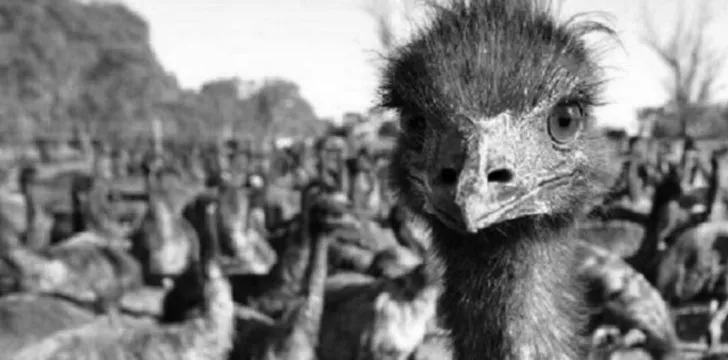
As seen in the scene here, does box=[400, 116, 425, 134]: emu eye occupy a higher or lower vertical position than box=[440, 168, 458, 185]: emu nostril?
higher

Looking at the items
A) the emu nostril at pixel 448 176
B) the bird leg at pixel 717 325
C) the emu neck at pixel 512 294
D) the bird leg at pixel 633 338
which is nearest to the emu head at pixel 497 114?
the emu nostril at pixel 448 176

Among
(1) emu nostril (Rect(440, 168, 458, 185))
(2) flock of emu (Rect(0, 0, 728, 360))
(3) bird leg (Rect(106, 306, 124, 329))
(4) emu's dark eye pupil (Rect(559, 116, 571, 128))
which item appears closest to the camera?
(1) emu nostril (Rect(440, 168, 458, 185))

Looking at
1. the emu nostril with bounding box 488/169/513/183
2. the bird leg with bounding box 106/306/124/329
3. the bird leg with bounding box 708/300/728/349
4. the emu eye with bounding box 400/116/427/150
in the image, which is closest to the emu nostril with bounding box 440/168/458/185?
the emu nostril with bounding box 488/169/513/183

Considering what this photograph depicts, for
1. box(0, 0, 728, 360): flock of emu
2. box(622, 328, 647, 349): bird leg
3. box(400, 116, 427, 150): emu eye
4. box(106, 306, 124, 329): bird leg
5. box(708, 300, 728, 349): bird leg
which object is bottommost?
box(708, 300, 728, 349): bird leg

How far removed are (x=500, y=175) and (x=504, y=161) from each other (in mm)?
48

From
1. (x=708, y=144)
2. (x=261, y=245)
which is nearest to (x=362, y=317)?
(x=261, y=245)

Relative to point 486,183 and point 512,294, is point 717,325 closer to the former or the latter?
point 512,294

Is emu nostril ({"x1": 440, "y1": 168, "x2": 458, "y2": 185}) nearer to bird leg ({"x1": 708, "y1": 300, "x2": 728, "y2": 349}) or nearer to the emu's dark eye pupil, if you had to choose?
the emu's dark eye pupil

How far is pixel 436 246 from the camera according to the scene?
3.21 meters

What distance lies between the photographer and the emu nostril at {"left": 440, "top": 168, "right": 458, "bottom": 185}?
267 cm

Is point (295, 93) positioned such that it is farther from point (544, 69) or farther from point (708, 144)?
point (544, 69)

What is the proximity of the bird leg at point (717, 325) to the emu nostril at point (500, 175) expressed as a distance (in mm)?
6814

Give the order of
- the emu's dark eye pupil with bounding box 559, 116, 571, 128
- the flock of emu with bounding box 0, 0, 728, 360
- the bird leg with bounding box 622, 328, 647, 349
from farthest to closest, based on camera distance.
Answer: the bird leg with bounding box 622, 328, 647, 349 < the emu's dark eye pupil with bounding box 559, 116, 571, 128 < the flock of emu with bounding box 0, 0, 728, 360

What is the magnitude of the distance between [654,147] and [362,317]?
61.8 ft
